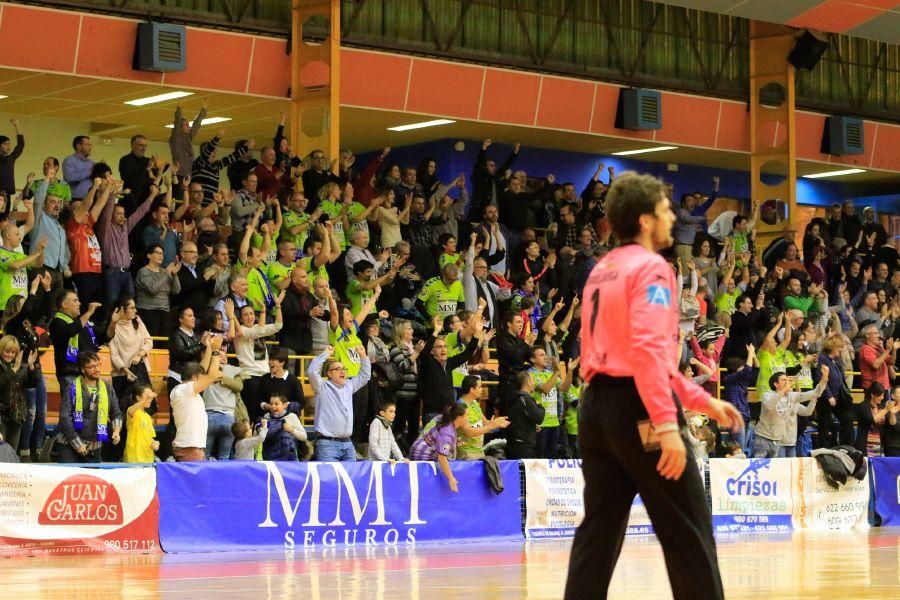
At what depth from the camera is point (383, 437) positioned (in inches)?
680

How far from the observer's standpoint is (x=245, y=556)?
14414 millimetres

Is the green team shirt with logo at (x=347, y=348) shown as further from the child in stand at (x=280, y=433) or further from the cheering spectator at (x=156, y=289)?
the cheering spectator at (x=156, y=289)

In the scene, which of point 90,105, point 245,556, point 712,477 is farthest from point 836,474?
point 90,105

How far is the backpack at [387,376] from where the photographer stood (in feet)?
60.9

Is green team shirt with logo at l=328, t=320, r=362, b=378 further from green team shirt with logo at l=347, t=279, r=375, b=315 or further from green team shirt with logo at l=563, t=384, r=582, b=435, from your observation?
green team shirt with logo at l=563, t=384, r=582, b=435

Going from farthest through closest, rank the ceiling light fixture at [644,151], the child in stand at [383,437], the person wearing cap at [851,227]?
1. the ceiling light fixture at [644,151]
2. the person wearing cap at [851,227]
3. the child in stand at [383,437]

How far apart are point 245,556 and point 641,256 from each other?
30.6 ft

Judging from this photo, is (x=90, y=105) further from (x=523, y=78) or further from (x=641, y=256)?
(x=641, y=256)

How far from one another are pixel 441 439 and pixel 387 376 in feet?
5.26

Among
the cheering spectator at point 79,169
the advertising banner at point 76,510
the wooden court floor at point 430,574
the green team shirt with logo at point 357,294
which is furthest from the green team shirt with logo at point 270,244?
the wooden court floor at point 430,574

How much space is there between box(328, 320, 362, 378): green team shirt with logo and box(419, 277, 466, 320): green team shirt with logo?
3121mm

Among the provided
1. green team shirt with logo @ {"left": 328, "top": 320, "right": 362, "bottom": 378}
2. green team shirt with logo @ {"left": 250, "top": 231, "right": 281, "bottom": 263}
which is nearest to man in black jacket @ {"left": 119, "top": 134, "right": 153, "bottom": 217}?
green team shirt with logo @ {"left": 250, "top": 231, "right": 281, "bottom": 263}

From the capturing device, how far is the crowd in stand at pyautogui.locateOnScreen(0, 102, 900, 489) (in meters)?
16.6

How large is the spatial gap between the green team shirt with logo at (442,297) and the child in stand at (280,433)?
4.54 metres
